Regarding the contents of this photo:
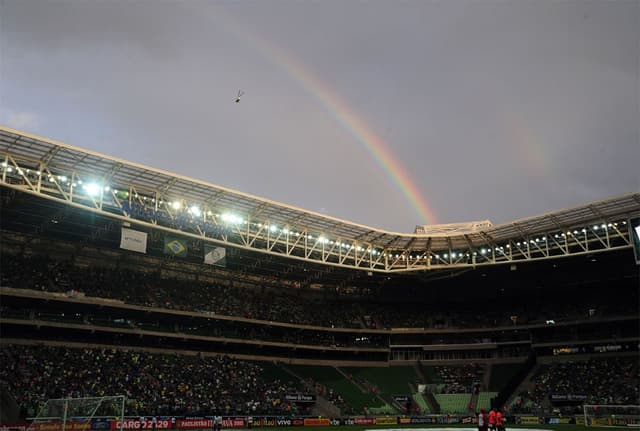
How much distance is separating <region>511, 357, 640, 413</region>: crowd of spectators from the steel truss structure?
13.4m

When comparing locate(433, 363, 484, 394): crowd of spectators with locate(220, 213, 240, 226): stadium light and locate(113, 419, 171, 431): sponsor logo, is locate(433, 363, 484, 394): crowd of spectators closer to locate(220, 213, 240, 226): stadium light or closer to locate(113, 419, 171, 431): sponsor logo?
locate(220, 213, 240, 226): stadium light

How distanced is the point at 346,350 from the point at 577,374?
26.5m

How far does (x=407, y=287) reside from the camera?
79.1 metres

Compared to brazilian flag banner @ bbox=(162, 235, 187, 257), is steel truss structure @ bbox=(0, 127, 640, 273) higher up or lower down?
higher up

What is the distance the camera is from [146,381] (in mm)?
52781

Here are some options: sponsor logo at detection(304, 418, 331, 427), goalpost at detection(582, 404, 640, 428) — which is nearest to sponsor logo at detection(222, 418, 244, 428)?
sponsor logo at detection(304, 418, 331, 427)

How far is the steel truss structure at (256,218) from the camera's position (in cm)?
4334

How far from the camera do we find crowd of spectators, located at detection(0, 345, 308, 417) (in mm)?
46531

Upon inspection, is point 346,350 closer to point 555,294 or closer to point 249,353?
point 249,353

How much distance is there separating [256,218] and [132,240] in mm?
11449

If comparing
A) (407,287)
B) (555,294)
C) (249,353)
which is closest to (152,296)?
(249,353)

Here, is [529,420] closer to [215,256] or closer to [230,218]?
[215,256]

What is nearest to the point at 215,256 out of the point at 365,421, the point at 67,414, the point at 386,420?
the point at 365,421

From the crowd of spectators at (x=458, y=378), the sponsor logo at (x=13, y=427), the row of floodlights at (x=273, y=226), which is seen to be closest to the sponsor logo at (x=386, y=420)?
the crowd of spectators at (x=458, y=378)
